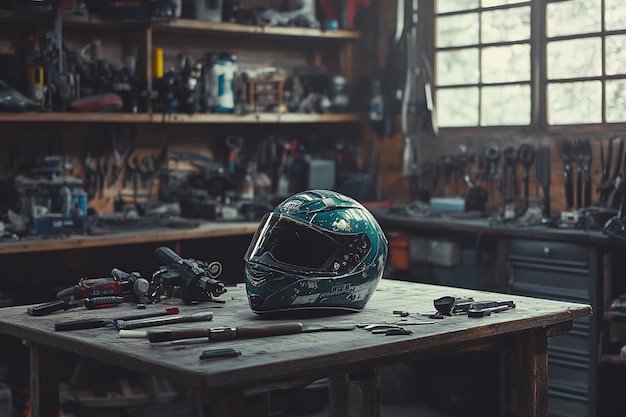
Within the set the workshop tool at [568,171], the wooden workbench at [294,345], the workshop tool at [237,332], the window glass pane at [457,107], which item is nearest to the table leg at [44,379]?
the wooden workbench at [294,345]

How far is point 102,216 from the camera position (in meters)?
5.46

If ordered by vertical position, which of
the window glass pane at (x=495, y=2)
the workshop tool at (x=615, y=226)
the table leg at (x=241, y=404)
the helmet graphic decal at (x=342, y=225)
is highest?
the window glass pane at (x=495, y=2)

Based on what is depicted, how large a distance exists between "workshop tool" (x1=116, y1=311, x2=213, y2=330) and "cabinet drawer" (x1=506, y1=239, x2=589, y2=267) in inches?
89.6

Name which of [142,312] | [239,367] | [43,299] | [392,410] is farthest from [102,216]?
[239,367]

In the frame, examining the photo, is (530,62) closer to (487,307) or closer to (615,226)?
(615,226)

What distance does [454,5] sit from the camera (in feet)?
20.1

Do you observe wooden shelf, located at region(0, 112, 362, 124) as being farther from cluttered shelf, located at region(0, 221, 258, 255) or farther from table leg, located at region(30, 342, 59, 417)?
table leg, located at region(30, 342, 59, 417)

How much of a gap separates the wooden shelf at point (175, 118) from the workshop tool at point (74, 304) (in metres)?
1.90

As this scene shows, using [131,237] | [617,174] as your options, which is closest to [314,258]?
[131,237]

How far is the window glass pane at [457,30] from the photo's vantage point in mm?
6027

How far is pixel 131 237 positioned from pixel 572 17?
2.62 m

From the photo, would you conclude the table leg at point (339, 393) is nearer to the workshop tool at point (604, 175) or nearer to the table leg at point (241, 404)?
the table leg at point (241, 404)

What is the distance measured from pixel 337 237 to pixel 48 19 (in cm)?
270

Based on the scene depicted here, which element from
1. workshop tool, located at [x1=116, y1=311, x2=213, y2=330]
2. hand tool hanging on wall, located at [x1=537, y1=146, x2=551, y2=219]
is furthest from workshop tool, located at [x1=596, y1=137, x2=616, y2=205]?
workshop tool, located at [x1=116, y1=311, x2=213, y2=330]
